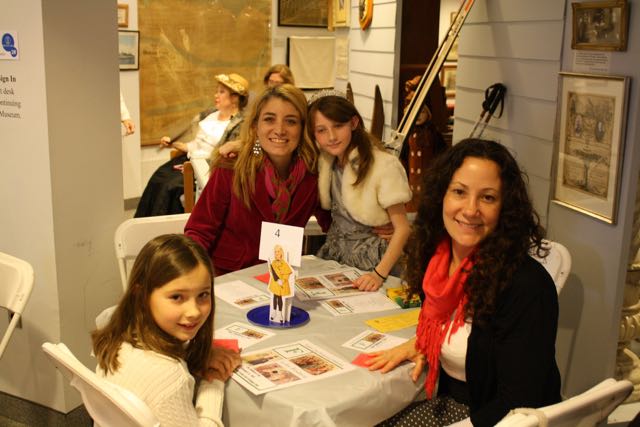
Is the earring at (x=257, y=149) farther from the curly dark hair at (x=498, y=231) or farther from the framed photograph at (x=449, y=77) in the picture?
the framed photograph at (x=449, y=77)

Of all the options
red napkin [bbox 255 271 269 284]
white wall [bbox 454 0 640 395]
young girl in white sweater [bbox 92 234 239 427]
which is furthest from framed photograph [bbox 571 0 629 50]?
young girl in white sweater [bbox 92 234 239 427]

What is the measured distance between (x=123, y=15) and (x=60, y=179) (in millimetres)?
4100

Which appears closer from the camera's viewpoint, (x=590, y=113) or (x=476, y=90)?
(x=590, y=113)

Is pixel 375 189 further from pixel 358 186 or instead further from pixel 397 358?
pixel 397 358

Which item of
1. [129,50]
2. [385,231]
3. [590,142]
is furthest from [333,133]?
[129,50]

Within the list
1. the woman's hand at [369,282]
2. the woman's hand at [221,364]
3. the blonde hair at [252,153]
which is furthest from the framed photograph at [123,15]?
the woman's hand at [221,364]

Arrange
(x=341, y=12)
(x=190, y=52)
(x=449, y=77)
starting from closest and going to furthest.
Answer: (x=341, y=12) < (x=449, y=77) < (x=190, y=52)

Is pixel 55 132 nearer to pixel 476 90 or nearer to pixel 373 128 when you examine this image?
pixel 476 90

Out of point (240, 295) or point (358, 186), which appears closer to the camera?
point (240, 295)

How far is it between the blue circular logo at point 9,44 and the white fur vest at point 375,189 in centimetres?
140

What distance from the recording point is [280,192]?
2.78 meters

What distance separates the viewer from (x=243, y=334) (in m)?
2.10

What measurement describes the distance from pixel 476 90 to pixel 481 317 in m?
2.28

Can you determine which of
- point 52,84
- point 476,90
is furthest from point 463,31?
point 52,84
